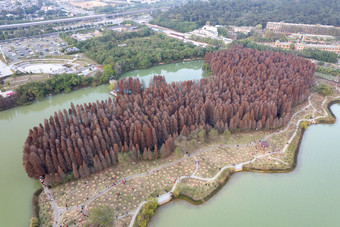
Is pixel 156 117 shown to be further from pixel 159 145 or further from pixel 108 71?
pixel 108 71

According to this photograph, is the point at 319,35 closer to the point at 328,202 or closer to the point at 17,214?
the point at 328,202

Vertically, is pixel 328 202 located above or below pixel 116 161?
below

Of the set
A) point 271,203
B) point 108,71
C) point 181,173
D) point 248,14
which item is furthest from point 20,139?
point 248,14

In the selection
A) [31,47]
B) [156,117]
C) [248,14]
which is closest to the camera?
[156,117]

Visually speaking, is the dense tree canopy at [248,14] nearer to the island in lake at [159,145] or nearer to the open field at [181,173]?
the island in lake at [159,145]

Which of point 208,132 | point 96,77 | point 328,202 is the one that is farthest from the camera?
point 96,77

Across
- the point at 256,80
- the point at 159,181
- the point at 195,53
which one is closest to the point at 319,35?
the point at 195,53

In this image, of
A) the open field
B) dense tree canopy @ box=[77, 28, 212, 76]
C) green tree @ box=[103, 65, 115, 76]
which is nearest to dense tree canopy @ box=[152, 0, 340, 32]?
dense tree canopy @ box=[77, 28, 212, 76]

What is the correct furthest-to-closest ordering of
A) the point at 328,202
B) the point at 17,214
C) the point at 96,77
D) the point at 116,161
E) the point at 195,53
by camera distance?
the point at 195,53 < the point at 96,77 < the point at 116,161 < the point at 328,202 < the point at 17,214
